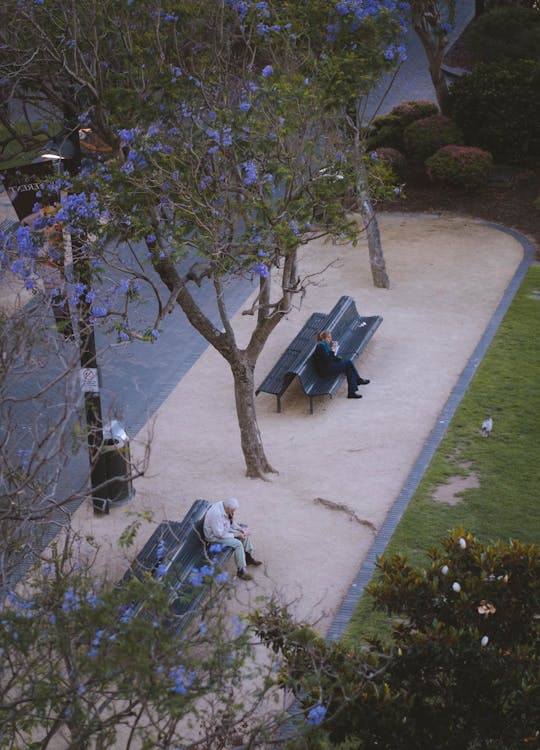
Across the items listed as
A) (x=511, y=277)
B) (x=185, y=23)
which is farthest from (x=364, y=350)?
(x=185, y=23)

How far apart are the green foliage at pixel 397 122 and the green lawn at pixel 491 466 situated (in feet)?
31.2

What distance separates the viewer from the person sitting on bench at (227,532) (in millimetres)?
10773

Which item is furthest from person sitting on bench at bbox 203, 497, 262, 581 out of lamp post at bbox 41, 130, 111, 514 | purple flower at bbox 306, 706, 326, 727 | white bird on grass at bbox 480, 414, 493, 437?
purple flower at bbox 306, 706, 326, 727

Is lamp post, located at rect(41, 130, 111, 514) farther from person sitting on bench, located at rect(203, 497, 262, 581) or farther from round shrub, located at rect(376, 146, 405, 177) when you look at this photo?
round shrub, located at rect(376, 146, 405, 177)

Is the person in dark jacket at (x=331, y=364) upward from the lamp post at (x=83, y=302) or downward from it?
downward

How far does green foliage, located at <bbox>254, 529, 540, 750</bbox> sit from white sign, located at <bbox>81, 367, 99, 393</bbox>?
516 centimetres

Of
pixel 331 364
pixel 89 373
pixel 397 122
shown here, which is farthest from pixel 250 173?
pixel 397 122

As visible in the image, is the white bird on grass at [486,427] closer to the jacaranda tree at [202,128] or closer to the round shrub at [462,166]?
the jacaranda tree at [202,128]

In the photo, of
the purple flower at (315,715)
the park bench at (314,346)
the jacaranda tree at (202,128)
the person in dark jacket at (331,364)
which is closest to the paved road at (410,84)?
the park bench at (314,346)

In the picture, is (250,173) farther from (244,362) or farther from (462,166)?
(462,166)

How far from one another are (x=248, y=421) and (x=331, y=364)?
2.39m

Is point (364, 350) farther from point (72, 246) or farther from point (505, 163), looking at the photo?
point (505, 163)

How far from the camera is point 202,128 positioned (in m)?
12.3

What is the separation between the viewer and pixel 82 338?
1151 centimetres
